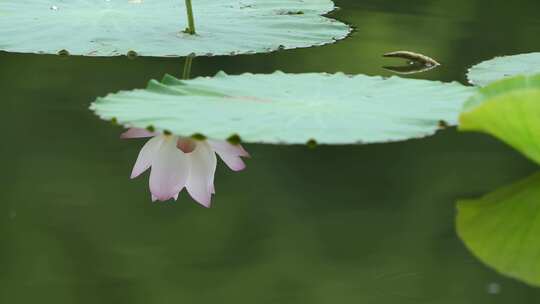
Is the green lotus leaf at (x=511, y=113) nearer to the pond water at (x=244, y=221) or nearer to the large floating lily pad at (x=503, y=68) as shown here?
the pond water at (x=244, y=221)

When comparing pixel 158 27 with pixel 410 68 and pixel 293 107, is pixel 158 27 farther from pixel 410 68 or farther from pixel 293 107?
pixel 293 107

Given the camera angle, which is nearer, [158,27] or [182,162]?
[182,162]

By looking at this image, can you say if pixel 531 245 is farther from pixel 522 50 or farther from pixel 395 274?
pixel 522 50

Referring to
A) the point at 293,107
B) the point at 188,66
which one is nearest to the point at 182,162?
the point at 293,107

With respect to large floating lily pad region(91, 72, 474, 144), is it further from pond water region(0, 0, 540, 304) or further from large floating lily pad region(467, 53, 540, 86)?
large floating lily pad region(467, 53, 540, 86)

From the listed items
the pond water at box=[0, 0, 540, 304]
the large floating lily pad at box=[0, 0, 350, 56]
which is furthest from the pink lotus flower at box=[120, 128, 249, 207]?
the large floating lily pad at box=[0, 0, 350, 56]

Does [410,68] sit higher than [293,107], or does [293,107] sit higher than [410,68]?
[293,107]

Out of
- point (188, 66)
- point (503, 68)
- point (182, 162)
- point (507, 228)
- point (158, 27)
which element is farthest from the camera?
point (158, 27)
